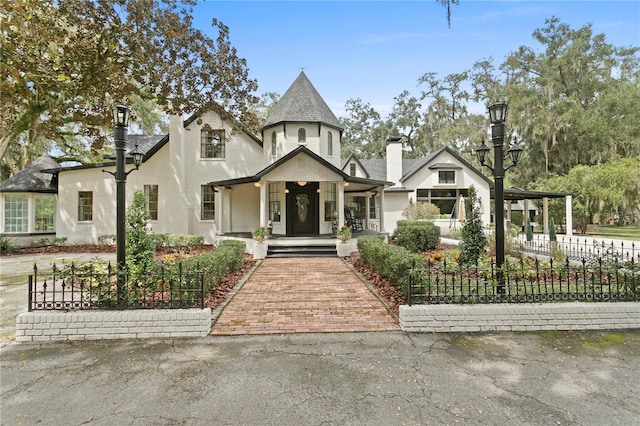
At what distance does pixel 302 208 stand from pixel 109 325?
34.4ft

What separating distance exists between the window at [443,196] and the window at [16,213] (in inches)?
936

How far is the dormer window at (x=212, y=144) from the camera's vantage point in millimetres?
16234

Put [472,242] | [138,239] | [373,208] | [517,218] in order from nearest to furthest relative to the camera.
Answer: [138,239] → [472,242] → [373,208] → [517,218]

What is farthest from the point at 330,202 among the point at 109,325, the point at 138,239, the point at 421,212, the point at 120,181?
the point at 109,325

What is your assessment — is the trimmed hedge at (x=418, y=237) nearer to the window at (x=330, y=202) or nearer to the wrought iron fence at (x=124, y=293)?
the window at (x=330, y=202)

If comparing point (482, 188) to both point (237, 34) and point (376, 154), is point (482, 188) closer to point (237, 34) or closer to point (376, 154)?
point (376, 154)

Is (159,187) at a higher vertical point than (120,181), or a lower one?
higher

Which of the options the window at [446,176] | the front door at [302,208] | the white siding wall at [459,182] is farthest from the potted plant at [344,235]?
the window at [446,176]

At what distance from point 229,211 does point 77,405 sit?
1304cm

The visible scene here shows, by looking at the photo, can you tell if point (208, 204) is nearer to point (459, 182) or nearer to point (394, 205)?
point (394, 205)

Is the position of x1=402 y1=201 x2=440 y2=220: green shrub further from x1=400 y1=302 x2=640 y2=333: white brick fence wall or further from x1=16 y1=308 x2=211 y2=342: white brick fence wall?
x1=16 y1=308 x2=211 y2=342: white brick fence wall

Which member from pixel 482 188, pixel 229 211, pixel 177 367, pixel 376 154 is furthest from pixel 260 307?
pixel 376 154

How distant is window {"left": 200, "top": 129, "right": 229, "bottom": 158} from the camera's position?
53.3 feet

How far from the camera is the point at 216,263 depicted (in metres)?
7.09
